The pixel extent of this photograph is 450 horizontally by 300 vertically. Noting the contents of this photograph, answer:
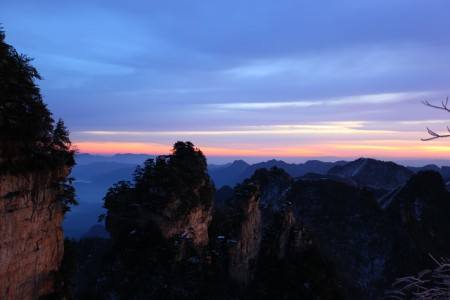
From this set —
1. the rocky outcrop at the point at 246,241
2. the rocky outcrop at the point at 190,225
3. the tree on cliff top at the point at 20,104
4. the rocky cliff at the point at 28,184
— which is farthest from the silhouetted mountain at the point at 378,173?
the tree on cliff top at the point at 20,104

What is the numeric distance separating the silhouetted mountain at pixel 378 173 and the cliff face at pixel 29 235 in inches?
4653

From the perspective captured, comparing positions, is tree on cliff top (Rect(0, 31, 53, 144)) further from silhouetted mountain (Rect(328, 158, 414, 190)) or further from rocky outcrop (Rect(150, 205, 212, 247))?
silhouetted mountain (Rect(328, 158, 414, 190))

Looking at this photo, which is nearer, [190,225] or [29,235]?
[29,235]

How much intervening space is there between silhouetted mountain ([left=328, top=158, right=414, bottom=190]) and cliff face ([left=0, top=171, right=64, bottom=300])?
11820cm

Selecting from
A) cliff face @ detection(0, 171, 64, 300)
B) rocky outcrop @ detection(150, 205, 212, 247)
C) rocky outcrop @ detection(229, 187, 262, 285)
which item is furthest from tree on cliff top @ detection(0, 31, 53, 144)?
rocky outcrop @ detection(229, 187, 262, 285)

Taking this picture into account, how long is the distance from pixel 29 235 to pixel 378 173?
129508 millimetres

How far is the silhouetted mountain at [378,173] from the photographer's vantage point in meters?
135

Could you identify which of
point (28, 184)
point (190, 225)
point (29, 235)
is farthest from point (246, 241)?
point (28, 184)

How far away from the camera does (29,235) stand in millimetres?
20656

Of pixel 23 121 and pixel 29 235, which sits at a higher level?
pixel 23 121

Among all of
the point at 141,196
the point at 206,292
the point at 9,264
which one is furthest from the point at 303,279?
the point at 9,264

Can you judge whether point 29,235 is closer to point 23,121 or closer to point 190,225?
point 23,121

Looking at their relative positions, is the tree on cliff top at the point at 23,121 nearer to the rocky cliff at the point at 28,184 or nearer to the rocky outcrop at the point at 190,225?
the rocky cliff at the point at 28,184

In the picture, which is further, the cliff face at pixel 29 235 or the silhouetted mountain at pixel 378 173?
the silhouetted mountain at pixel 378 173
